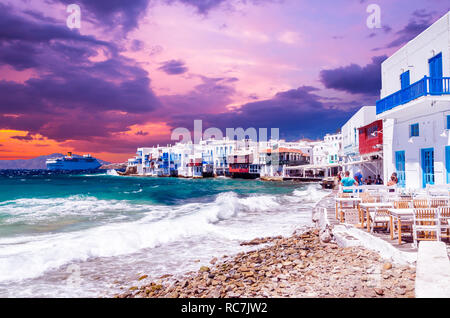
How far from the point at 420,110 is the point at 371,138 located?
1313 centimetres

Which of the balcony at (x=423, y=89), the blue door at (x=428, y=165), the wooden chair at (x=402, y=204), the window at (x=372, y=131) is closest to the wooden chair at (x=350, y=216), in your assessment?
the wooden chair at (x=402, y=204)

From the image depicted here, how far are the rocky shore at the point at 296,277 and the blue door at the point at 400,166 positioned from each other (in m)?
8.95

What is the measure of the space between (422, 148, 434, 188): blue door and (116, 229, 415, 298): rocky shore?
7.36 meters

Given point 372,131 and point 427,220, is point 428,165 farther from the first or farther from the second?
point 372,131

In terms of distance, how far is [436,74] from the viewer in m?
12.4

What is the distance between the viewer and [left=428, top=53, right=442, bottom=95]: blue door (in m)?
11.2

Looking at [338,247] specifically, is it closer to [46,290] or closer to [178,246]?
[178,246]

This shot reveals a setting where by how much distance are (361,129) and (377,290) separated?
2609 cm

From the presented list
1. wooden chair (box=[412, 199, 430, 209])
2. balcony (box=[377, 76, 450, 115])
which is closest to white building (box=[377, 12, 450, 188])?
balcony (box=[377, 76, 450, 115])

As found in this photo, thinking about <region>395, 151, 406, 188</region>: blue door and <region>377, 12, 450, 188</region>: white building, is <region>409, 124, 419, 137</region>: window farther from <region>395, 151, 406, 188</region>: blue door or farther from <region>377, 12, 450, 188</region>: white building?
<region>395, 151, 406, 188</region>: blue door

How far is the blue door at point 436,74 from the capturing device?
1116cm

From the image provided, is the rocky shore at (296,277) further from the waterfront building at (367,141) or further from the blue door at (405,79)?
the waterfront building at (367,141)

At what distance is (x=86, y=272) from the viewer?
8078mm

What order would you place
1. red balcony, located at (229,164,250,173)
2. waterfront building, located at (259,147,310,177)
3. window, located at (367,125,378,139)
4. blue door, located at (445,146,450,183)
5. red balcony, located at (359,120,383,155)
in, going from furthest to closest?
1. red balcony, located at (229,164,250,173)
2. waterfront building, located at (259,147,310,177)
3. window, located at (367,125,378,139)
4. red balcony, located at (359,120,383,155)
5. blue door, located at (445,146,450,183)
